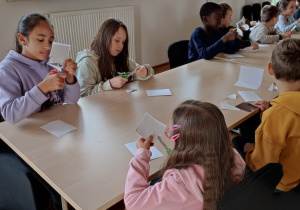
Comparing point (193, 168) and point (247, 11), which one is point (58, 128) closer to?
point (193, 168)

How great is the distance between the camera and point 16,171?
1.31 metres

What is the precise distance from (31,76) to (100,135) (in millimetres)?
623

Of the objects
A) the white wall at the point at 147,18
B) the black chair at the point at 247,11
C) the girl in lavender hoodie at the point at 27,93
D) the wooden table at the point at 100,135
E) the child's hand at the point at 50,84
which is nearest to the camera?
the wooden table at the point at 100,135

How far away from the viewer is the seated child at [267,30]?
11.1ft

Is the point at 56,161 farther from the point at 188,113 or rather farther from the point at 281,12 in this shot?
the point at 281,12

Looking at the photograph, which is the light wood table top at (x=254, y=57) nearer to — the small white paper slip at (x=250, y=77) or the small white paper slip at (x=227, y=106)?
the small white paper slip at (x=250, y=77)

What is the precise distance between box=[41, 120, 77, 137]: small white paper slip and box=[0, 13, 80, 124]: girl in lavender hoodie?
0.12 meters

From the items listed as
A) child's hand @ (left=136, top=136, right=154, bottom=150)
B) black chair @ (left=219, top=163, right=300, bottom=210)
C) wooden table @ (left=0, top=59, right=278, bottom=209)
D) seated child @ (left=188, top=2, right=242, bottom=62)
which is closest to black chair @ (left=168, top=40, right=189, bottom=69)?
seated child @ (left=188, top=2, right=242, bottom=62)

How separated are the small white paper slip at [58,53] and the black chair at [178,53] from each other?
1379 millimetres

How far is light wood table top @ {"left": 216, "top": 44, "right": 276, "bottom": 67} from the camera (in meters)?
2.61

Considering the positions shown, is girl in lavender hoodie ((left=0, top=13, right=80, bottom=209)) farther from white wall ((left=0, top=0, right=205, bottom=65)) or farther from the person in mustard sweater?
white wall ((left=0, top=0, right=205, bottom=65))

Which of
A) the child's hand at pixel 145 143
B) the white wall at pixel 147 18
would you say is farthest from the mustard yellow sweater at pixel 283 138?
the white wall at pixel 147 18

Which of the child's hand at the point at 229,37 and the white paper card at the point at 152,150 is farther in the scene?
the child's hand at the point at 229,37

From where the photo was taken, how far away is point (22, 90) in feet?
5.37
